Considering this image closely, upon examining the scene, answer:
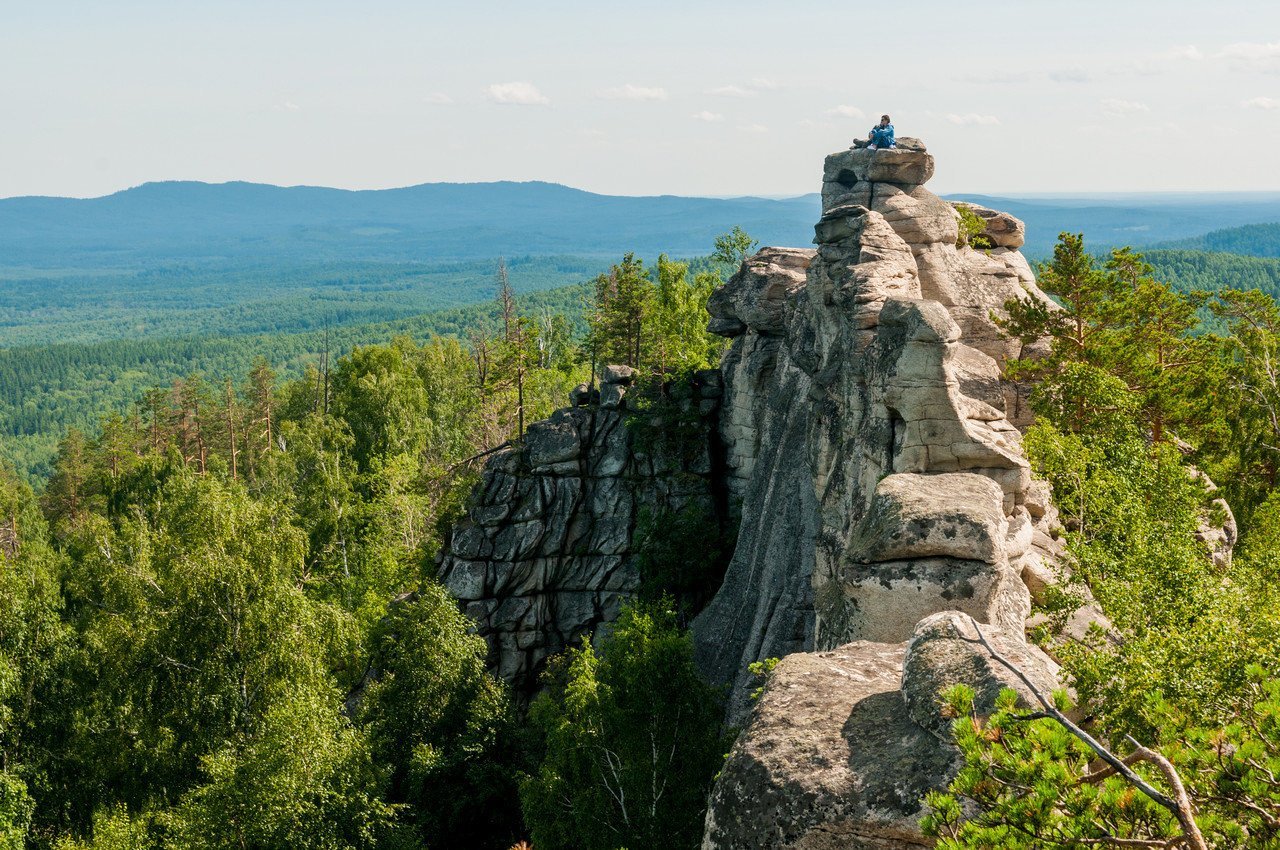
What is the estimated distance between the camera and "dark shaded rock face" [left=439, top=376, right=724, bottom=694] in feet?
153

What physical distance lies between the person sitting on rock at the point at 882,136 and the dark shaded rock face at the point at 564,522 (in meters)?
13.2

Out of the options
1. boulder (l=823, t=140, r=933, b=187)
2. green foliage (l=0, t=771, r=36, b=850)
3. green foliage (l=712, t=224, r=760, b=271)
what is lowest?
green foliage (l=0, t=771, r=36, b=850)

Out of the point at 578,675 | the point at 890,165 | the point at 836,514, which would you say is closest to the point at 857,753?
the point at 836,514

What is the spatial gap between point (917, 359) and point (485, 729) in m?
21.6

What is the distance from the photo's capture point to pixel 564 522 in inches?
1877

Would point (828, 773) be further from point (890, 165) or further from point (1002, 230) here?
point (1002, 230)

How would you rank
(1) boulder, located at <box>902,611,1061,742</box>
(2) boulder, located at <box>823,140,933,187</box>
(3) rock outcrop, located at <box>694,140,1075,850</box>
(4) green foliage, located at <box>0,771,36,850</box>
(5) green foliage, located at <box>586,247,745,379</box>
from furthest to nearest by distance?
(5) green foliage, located at <box>586,247,745,379</box> < (2) boulder, located at <box>823,140,933,187</box> < (4) green foliage, located at <box>0,771,36,850</box> < (3) rock outcrop, located at <box>694,140,1075,850</box> < (1) boulder, located at <box>902,611,1061,742</box>

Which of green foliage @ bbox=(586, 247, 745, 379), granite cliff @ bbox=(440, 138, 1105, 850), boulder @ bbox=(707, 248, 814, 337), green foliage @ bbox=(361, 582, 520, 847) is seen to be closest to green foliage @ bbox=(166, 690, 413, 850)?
green foliage @ bbox=(361, 582, 520, 847)

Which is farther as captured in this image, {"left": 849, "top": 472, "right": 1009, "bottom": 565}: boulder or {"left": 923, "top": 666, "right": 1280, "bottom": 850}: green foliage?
{"left": 849, "top": 472, "right": 1009, "bottom": 565}: boulder

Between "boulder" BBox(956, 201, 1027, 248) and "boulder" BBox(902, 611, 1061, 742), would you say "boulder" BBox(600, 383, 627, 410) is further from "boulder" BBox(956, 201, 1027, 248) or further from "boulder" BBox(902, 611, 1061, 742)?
"boulder" BBox(902, 611, 1061, 742)

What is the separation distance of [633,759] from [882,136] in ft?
79.4

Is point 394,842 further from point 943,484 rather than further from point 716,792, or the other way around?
point 716,792

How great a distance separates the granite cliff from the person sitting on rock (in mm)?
607

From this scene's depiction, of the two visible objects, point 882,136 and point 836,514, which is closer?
point 836,514
